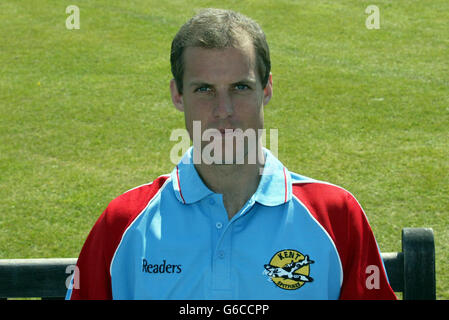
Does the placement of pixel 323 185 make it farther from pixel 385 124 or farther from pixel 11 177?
pixel 385 124

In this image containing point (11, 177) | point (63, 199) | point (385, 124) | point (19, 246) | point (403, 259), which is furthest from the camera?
point (385, 124)

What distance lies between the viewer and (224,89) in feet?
8.34

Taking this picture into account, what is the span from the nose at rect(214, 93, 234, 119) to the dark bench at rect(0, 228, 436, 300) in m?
1.09

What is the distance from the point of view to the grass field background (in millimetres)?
6801

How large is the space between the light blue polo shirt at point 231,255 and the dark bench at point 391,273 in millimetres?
595

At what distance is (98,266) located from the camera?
2604mm

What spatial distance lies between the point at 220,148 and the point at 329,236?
55 centimetres

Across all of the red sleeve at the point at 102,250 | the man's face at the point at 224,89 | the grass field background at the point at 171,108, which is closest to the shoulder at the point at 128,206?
the red sleeve at the point at 102,250

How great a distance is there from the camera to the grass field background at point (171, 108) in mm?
6801
